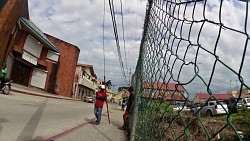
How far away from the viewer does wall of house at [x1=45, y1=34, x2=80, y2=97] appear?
39100mm

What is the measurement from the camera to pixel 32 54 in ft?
100

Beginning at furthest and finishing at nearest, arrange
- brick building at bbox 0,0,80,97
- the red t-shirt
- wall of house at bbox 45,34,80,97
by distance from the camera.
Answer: wall of house at bbox 45,34,80,97
brick building at bbox 0,0,80,97
the red t-shirt

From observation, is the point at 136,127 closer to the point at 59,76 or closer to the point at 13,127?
the point at 13,127

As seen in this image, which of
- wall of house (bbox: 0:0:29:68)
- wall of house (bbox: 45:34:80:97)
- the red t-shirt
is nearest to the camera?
the red t-shirt

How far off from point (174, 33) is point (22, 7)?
24.9 meters

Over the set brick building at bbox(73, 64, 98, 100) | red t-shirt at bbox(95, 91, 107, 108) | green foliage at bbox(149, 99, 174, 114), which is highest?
brick building at bbox(73, 64, 98, 100)

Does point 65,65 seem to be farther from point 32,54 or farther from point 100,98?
point 100,98

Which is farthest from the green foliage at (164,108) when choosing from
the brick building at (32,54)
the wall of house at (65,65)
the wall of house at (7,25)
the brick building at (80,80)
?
the brick building at (80,80)

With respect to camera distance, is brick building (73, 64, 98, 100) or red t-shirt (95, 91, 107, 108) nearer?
red t-shirt (95, 91, 107, 108)

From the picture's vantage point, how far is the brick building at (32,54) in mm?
22000

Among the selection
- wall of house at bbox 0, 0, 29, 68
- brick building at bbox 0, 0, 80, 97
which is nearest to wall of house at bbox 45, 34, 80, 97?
brick building at bbox 0, 0, 80, 97

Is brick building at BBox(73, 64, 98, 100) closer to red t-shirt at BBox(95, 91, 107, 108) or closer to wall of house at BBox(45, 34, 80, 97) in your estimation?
wall of house at BBox(45, 34, 80, 97)

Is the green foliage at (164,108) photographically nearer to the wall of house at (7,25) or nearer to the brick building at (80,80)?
the wall of house at (7,25)

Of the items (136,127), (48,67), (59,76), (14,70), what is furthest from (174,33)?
(59,76)
